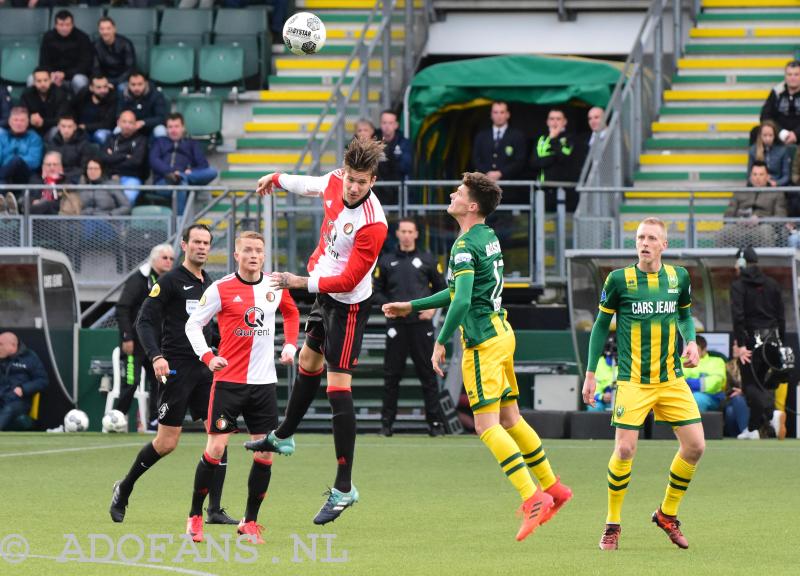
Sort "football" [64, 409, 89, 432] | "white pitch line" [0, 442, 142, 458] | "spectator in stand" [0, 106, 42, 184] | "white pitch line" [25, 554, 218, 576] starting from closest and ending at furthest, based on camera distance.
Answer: "white pitch line" [25, 554, 218, 576], "white pitch line" [0, 442, 142, 458], "football" [64, 409, 89, 432], "spectator in stand" [0, 106, 42, 184]

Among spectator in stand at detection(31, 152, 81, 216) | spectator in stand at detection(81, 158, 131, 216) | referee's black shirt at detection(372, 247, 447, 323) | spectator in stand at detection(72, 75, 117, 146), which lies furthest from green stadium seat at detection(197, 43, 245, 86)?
referee's black shirt at detection(372, 247, 447, 323)

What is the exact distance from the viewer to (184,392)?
10.7m

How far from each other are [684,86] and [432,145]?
150 inches

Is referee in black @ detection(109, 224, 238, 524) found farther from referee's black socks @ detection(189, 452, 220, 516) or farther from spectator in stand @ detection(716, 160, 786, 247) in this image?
spectator in stand @ detection(716, 160, 786, 247)

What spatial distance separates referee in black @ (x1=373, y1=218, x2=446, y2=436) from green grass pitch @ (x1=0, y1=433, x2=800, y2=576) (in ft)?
3.17

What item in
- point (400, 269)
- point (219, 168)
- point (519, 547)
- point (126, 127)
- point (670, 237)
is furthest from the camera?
point (219, 168)

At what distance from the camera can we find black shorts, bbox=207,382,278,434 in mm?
9828

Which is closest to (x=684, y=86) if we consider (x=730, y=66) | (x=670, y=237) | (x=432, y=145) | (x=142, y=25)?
(x=730, y=66)

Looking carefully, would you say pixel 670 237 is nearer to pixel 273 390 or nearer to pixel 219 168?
pixel 219 168

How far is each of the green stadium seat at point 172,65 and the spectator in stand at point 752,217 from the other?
902 centimetres

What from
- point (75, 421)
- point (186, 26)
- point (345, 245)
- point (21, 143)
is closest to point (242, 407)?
point (345, 245)

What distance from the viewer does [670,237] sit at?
63.7 ft

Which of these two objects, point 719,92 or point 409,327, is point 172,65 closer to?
point 719,92

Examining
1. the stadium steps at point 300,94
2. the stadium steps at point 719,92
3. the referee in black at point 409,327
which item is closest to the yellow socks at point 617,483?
the referee in black at point 409,327
